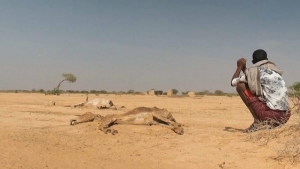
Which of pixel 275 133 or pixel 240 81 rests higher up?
pixel 240 81

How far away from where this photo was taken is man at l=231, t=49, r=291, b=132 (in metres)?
6.82

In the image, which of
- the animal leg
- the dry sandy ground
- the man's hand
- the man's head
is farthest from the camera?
the animal leg

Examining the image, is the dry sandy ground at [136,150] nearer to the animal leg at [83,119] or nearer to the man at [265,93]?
the man at [265,93]

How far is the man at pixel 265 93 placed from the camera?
6.82 m

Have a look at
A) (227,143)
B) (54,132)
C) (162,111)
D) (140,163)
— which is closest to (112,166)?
(140,163)

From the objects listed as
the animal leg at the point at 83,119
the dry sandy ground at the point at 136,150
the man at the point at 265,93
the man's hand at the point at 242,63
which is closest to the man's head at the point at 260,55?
the man at the point at 265,93

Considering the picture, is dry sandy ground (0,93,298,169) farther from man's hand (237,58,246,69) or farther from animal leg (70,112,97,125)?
man's hand (237,58,246,69)

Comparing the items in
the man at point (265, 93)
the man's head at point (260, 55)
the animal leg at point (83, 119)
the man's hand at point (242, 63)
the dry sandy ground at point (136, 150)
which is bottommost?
the dry sandy ground at point (136, 150)

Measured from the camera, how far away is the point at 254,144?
6098 mm

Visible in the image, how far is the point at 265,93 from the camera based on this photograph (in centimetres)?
694

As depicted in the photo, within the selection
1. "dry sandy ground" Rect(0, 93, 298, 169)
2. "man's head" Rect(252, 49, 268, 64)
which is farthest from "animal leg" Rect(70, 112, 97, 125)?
"man's head" Rect(252, 49, 268, 64)

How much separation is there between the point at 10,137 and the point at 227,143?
4.25m

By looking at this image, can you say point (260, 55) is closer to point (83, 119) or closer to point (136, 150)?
point (136, 150)

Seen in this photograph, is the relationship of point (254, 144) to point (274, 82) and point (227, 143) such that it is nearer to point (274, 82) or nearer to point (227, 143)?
point (227, 143)
